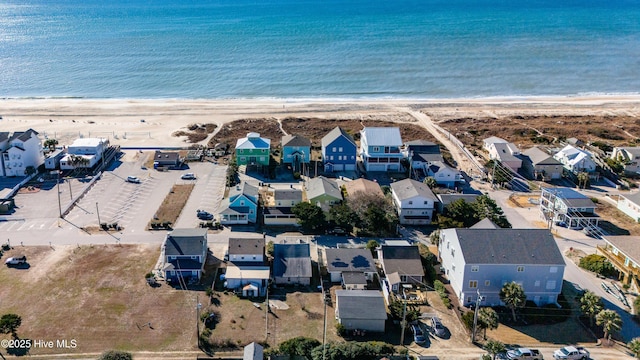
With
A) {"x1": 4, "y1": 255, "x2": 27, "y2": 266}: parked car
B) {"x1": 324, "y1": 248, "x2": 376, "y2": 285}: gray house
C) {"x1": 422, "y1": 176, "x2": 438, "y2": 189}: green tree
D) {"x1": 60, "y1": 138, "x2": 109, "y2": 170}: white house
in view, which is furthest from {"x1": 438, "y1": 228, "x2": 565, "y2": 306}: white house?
{"x1": 60, "y1": 138, "x2": 109, "y2": 170}: white house

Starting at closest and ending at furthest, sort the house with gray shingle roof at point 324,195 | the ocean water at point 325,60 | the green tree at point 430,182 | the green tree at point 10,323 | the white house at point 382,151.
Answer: the green tree at point 10,323, the house with gray shingle roof at point 324,195, the green tree at point 430,182, the white house at point 382,151, the ocean water at point 325,60

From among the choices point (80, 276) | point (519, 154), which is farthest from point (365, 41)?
point (80, 276)

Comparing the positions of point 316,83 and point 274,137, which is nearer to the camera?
point 274,137

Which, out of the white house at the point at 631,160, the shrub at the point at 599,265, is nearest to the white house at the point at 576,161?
the white house at the point at 631,160

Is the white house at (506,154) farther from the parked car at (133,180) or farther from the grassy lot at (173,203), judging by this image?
the parked car at (133,180)

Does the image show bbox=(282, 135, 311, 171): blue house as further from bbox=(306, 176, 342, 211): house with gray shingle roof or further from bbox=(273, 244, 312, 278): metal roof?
bbox=(273, 244, 312, 278): metal roof

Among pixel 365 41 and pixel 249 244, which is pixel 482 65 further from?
pixel 249 244
